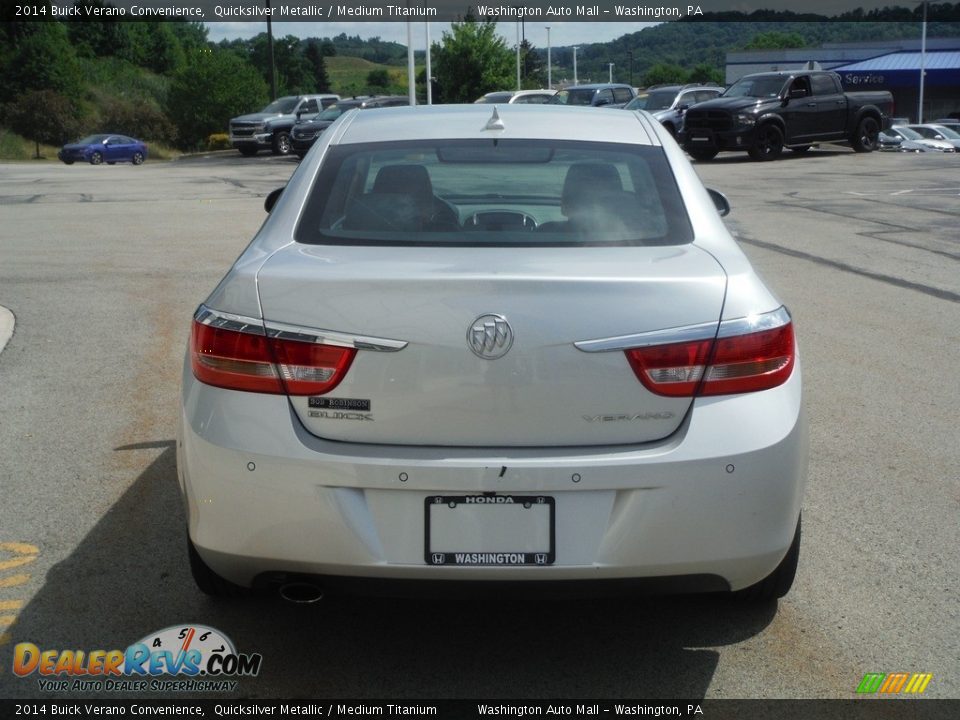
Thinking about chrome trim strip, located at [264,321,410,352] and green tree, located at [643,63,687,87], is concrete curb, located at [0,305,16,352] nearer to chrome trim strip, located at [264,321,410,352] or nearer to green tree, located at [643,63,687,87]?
chrome trim strip, located at [264,321,410,352]

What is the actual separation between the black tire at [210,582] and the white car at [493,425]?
34 cm

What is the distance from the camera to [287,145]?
3919cm

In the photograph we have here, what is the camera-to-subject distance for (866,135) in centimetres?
2920

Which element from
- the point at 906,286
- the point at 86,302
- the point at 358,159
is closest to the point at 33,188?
the point at 86,302

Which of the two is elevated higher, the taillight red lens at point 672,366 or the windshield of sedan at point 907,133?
the taillight red lens at point 672,366

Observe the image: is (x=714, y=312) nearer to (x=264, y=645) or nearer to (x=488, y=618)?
(x=488, y=618)

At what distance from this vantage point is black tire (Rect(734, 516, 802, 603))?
353 cm

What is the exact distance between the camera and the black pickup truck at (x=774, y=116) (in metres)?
26.6

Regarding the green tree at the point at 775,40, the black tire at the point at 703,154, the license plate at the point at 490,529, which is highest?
the green tree at the point at 775,40

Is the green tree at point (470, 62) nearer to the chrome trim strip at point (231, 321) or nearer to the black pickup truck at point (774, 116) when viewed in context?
the black pickup truck at point (774, 116)

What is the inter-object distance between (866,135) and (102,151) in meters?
30.5

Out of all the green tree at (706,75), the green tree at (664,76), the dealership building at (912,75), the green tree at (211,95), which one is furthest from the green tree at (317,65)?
the green tree at (211,95)

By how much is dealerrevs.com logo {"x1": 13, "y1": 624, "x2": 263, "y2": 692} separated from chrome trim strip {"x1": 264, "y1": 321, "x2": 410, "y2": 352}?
1101 mm

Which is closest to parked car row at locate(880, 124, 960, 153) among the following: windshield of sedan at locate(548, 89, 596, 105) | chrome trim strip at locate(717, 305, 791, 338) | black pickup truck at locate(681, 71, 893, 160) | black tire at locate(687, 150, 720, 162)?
black pickup truck at locate(681, 71, 893, 160)
